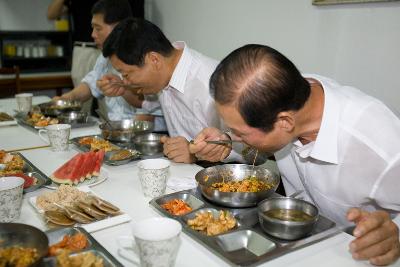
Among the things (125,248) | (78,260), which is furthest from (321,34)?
(78,260)

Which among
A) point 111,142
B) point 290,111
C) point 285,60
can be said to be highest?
point 285,60

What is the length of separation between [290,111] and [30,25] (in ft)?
16.6

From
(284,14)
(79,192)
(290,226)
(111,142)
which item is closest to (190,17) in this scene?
(284,14)

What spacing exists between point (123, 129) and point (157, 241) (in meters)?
1.42

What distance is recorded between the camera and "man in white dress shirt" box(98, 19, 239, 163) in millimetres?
1998

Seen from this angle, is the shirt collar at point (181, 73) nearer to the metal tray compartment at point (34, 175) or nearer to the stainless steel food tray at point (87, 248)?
the metal tray compartment at point (34, 175)

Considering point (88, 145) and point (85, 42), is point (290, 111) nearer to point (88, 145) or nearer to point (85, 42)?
point (88, 145)

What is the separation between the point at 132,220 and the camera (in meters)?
1.22

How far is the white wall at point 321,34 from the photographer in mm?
2354

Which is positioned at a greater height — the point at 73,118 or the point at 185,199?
Answer: the point at 185,199

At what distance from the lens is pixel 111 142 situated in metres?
2.07

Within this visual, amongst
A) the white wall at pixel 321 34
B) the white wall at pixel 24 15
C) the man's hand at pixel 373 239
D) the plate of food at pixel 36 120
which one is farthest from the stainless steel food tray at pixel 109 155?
the white wall at pixel 24 15

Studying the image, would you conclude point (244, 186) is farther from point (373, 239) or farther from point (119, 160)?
point (119, 160)

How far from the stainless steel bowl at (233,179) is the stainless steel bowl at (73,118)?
49.5 inches
